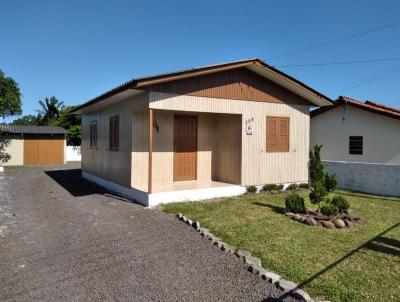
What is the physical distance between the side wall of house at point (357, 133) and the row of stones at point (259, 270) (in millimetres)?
10622

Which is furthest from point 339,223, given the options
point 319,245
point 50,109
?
point 50,109

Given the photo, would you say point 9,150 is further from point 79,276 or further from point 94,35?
point 79,276

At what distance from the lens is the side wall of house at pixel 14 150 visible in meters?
25.7

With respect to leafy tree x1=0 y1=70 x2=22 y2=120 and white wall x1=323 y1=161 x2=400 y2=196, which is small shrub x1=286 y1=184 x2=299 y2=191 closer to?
white wall x1=323 y1=161 x2=400 y2=196

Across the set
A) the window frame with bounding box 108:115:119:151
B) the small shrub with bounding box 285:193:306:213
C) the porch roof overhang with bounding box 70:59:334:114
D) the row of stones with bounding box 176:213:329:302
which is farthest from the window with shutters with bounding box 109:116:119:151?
the small shrub with bounding box 285:193:306:213

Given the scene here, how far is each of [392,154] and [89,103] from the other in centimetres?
1241

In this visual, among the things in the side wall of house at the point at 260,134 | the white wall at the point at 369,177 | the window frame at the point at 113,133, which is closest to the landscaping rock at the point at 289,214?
the side wall of house at the point at 260,134

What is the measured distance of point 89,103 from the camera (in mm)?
12391

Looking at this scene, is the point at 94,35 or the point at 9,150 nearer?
the point at 94,35

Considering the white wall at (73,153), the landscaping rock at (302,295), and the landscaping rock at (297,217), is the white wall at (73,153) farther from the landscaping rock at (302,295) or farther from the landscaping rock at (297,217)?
the landscaping rock at (302,295)

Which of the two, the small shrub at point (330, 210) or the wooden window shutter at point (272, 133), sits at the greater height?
the wooden window shutter at point (272, 133)

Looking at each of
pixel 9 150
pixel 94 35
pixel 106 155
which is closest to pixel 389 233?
pixel 106 155

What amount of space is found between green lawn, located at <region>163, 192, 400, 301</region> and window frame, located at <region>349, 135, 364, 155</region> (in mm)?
5981

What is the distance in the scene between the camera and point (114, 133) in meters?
11.5
